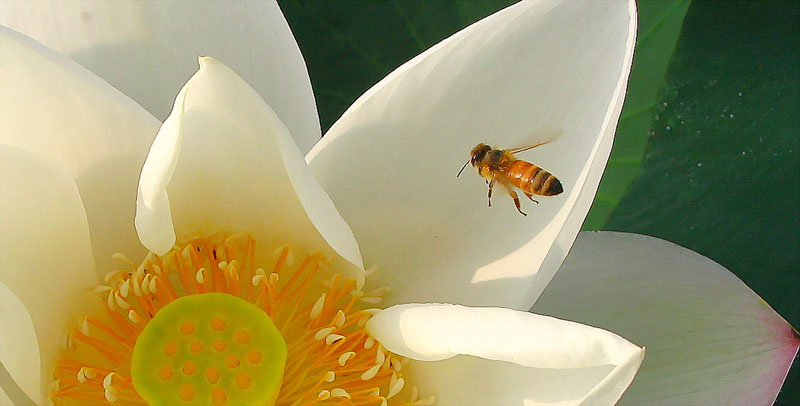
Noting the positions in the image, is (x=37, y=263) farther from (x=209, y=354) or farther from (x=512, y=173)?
(x=512, y=173)

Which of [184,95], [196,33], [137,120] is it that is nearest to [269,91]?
[196,33]

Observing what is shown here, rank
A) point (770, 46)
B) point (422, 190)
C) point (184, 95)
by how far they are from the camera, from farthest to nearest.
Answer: point (770, 46), point (422, 190), point (184, 95)

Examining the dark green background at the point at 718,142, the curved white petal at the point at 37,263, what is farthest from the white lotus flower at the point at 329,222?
the dark green background at the point at 718,142

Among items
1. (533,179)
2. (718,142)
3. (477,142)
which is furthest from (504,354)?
(718,142)

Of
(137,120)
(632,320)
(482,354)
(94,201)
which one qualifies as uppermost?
(137,120)

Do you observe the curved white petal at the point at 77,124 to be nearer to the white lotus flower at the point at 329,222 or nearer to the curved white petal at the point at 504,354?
the white lotus flower at the point at 329,222

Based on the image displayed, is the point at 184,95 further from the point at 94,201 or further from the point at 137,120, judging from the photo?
the point at 94,201
